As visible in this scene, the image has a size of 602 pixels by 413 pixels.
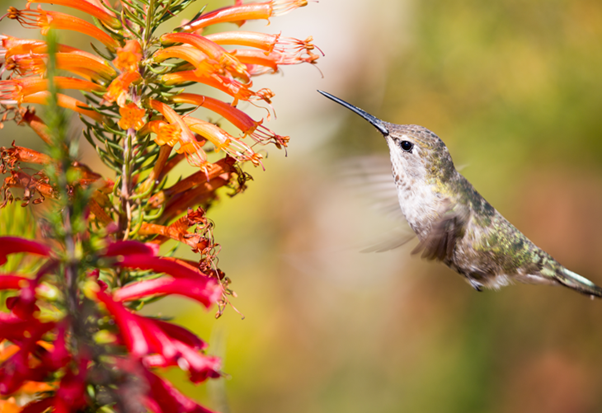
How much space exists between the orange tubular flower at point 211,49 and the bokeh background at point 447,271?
13.0ft

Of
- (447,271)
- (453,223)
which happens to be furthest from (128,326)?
(447,271)

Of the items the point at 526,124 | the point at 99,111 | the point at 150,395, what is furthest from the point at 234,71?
the point at 526,124

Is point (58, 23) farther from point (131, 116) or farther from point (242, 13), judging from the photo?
point (242, 13)

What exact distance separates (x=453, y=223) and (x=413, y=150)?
1.50ft

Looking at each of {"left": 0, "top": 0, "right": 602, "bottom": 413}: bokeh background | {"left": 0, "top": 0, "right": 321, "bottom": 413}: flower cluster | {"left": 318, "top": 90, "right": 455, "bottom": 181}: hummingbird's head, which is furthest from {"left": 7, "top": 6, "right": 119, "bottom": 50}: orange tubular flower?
{"left": 0, "top": 0, "right": 602, "bottom": 413}: bokeh background

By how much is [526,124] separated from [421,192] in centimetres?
414

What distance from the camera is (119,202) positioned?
5.32 ft

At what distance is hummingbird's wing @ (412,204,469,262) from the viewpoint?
251 centimetres

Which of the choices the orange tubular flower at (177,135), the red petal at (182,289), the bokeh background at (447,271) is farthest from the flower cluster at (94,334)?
the bokeh background at (447,271)

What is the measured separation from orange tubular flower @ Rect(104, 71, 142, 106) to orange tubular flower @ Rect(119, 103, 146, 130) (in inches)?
0.8

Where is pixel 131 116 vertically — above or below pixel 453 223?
above

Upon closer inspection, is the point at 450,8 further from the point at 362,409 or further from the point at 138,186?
the point at 138,186

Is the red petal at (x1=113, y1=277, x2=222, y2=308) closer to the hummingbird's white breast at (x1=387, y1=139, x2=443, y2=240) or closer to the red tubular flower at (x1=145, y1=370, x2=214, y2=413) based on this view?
the red tubular flower at (x1=145, y1=370, x2=214, y2=413)

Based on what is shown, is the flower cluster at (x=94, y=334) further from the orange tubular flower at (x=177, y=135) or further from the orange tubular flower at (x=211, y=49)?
the orange tubular flower at (x=211, y=49)
